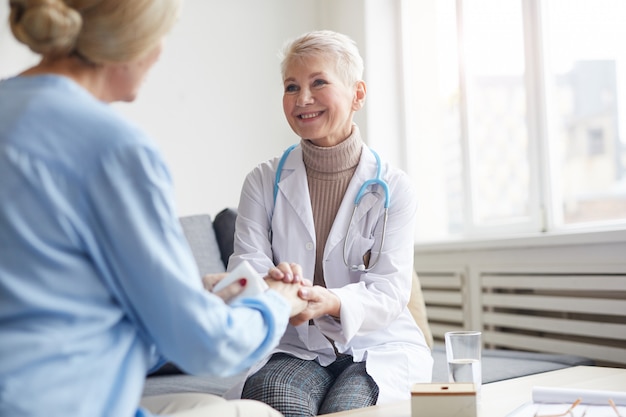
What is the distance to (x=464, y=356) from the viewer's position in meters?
1.40

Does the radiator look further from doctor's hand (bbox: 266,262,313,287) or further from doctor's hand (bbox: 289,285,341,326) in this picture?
doctor's hand (bbox: 266,262,313,287)

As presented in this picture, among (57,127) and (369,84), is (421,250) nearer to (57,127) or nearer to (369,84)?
(369,84)

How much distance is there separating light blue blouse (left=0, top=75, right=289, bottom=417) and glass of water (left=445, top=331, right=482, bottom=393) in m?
0.59

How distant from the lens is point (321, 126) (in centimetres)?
189

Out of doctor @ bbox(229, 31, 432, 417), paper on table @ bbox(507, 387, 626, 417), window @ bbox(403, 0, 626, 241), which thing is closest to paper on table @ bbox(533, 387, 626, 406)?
paper on table @ bbox(507, 387, 626, 417)

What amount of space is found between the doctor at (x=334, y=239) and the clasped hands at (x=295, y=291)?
42mm

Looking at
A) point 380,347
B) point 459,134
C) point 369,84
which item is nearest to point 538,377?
point 380,347

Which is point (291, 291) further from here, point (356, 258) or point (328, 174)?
point (328, 174)

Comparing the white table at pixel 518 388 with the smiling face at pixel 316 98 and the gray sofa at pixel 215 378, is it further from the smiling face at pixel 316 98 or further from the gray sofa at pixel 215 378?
the smiling face at pixel 316 98

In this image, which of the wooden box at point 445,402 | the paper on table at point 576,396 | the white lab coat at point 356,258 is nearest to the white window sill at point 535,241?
the white lab coat at point 356,258

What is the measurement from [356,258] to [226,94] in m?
2.22

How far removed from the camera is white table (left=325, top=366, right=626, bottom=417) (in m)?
1.40

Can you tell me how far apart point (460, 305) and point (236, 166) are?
1364mm

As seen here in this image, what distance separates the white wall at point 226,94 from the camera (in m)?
3.69
